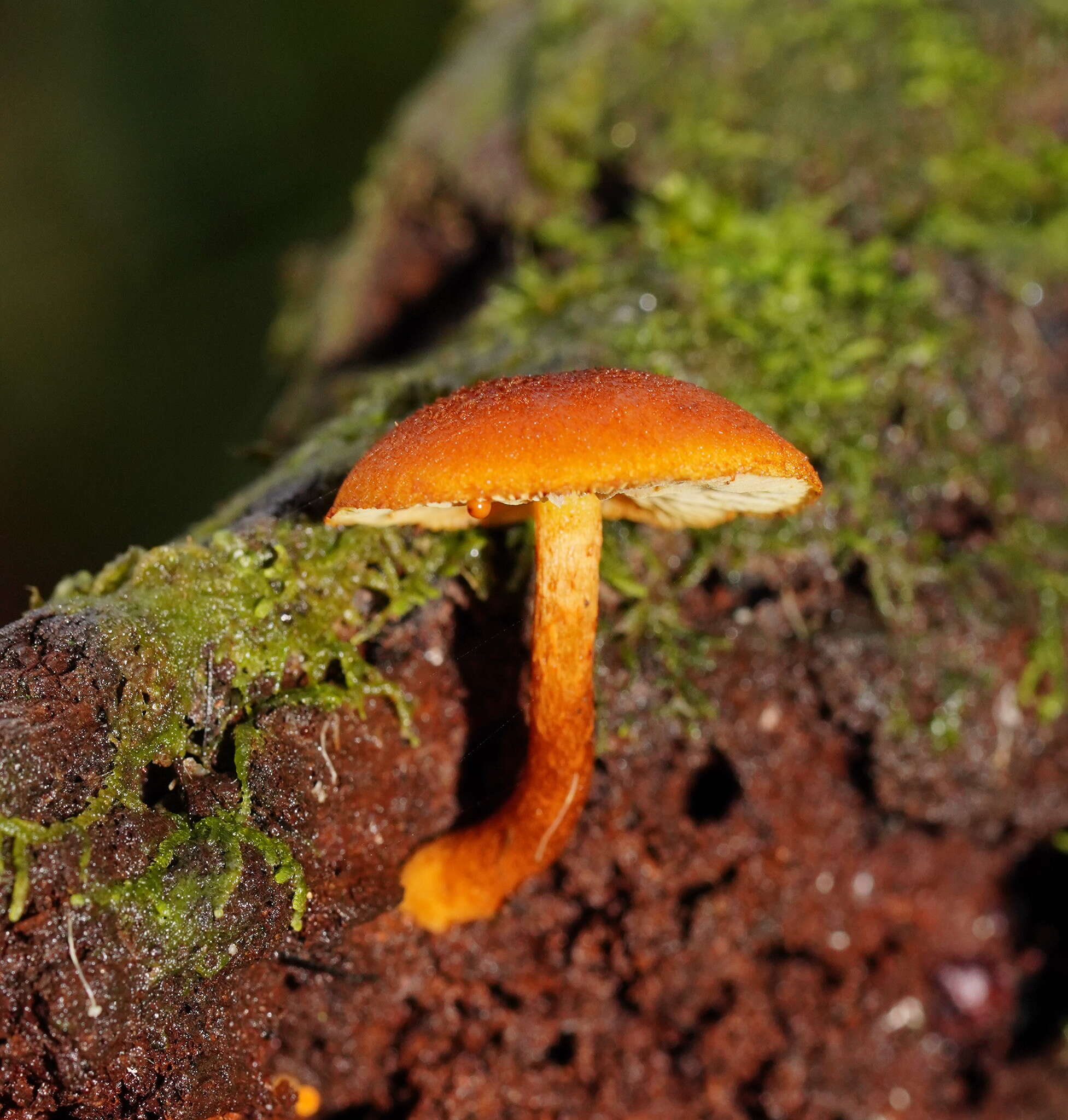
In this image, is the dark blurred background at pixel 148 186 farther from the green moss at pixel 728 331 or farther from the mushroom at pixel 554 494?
the mushroom at pixel 554 494

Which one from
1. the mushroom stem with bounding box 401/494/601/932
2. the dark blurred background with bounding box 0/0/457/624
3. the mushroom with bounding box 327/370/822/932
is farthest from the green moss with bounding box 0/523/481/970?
the dark blurred background with bounding box 0/0/457/624

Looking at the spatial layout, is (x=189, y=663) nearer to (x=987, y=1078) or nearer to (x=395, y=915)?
(x=395, y=915)

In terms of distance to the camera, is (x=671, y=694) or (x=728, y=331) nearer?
(x=671, y=694)

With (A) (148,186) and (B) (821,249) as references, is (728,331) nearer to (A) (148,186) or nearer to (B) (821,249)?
(B) (821,249)

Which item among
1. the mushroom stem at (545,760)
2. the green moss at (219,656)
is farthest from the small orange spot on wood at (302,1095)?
the green moss at (219,656)

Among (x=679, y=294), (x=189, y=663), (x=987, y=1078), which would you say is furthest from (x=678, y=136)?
(x=987, y=1078)

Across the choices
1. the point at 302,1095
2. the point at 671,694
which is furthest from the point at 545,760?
the point at 302,1095
